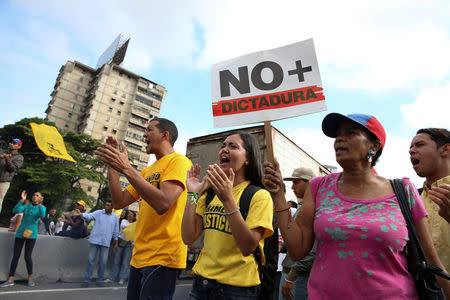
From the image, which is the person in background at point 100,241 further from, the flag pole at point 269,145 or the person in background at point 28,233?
the flag pole at point 269,145

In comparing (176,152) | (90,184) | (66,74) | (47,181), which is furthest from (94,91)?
(176,152)

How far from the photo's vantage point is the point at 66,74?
61969mm

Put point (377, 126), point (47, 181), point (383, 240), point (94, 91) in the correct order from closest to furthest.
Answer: point (383, 240)
point (377, 126)
point (47, 181)
point (94, 91)

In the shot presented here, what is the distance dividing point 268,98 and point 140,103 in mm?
65630

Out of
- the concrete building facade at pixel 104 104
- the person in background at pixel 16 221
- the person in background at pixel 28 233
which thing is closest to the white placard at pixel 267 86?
Answer: the person in background at pixel 28 233

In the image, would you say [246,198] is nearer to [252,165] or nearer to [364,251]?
[252,165]

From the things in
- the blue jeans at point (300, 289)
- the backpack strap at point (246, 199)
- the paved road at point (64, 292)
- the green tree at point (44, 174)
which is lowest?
the paved road at point (64, 292)

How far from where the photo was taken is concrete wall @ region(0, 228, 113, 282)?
648cm

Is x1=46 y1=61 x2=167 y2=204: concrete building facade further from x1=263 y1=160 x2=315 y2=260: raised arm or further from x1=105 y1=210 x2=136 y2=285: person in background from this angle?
x1=263 y1=160 x2=315 y2=260: raised arm

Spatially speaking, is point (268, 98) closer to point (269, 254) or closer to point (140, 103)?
point (269, 254)

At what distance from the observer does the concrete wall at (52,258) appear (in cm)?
648

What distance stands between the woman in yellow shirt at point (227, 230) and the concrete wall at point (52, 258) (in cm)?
634

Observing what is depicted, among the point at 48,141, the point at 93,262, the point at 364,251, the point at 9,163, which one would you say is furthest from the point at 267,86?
the point at 93,262

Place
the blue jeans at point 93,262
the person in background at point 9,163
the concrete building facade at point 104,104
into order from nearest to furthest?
the person in background at point 9,163 → the blue jeans at point 93,262 → the concrete building facade at point 104,104
